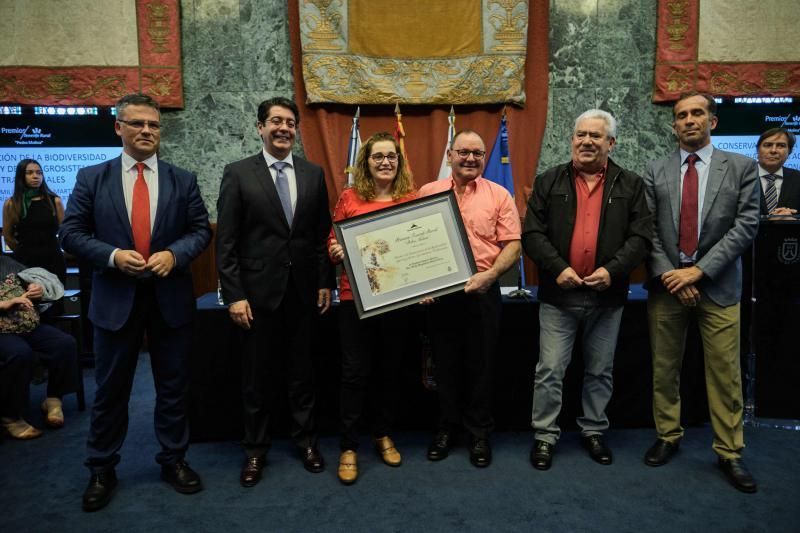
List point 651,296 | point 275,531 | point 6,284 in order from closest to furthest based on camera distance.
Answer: point 275,531 < point 651,296 < point 6,284

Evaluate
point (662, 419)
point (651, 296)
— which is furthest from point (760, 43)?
point (662, 419)

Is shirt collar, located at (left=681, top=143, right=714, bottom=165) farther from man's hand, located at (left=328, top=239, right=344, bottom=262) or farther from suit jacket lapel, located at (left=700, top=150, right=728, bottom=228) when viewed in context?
man's hand, located at (left=328, top=239, right=344, bottom=262)

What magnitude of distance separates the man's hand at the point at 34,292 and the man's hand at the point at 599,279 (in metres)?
2.94

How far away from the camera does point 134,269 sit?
205 cm

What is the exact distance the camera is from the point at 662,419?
2.54m

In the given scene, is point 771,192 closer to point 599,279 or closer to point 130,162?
point 599,279

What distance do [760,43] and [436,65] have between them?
2944mm

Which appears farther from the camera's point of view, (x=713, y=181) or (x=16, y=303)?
(x=16, y=303)

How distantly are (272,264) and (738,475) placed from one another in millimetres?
2175

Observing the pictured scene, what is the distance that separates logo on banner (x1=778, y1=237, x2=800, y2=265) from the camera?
9.34ft

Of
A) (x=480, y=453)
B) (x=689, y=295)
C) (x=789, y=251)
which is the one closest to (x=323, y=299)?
(x=480, y=453)

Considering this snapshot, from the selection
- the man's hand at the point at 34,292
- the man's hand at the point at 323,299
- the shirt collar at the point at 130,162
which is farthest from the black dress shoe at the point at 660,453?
the man's hand at the point at 34,292

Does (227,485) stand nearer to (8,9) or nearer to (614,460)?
(614,460)

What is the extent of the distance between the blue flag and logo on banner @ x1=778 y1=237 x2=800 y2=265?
199 centimetres
